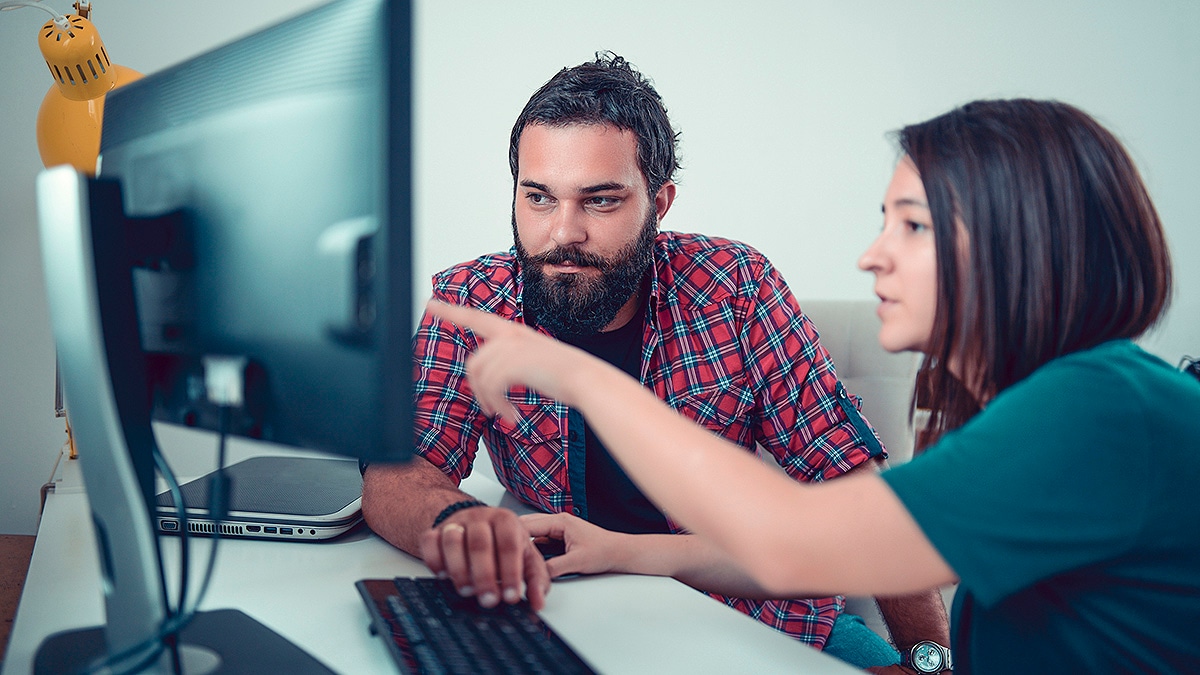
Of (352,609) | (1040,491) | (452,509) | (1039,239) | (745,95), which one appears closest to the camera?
(1040,491)

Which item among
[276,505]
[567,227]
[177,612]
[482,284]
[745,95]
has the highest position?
[745,95]

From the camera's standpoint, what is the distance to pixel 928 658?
3.37 ft

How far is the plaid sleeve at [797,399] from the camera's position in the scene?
124 cm

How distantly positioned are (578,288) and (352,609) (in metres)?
0.68

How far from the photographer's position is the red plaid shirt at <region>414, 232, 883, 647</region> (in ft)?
3.97

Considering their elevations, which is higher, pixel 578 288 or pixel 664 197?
pixel 664 197

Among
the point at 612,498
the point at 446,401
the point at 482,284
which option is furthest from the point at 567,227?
the point at 612,498

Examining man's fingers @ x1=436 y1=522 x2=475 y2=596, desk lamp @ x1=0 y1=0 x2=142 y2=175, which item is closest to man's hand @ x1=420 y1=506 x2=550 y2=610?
man's fingers @ x1=436 y1=522 x2=475 y2=596

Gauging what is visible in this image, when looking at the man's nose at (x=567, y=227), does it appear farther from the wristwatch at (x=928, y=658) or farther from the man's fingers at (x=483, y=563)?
the wristwatch at (x=928, y=658)

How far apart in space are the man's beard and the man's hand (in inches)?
20.3

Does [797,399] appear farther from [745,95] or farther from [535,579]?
[745,95]

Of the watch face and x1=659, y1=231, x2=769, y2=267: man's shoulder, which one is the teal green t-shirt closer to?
the watch face

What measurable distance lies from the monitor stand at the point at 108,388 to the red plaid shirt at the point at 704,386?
2.05 feet

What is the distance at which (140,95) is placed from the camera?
60cm
